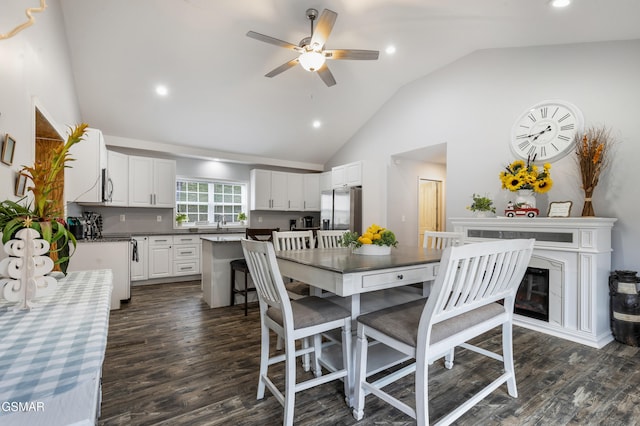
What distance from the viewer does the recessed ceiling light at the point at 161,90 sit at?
421cm

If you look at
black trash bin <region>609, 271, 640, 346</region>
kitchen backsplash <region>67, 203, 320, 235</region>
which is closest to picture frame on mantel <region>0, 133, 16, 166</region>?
kitchen backsplash <region>67, 203, 320, 235</region>

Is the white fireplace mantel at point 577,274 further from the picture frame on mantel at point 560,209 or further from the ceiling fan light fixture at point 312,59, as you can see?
the ceiling fan light fixture at point 312,59

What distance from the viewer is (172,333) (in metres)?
2.94

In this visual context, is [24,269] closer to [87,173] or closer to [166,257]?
[87,173]

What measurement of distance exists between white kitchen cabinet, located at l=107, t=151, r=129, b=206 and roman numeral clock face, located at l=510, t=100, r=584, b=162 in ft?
18.6

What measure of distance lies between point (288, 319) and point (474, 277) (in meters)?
0.98

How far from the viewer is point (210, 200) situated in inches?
246

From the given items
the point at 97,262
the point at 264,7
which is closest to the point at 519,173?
the point at 264,7

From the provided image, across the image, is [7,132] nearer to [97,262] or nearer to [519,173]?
[97,262]

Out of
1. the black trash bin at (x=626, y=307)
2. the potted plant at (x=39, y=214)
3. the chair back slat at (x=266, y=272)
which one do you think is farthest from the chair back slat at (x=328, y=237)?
the black trash bin at (x=626, y=307)

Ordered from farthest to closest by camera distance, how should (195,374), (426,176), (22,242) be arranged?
(426,176) → (195,374) → (22,242)

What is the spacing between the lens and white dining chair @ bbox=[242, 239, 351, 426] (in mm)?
1578

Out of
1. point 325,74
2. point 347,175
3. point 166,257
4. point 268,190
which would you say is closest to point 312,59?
point 325,74

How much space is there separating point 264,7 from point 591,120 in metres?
3.60
